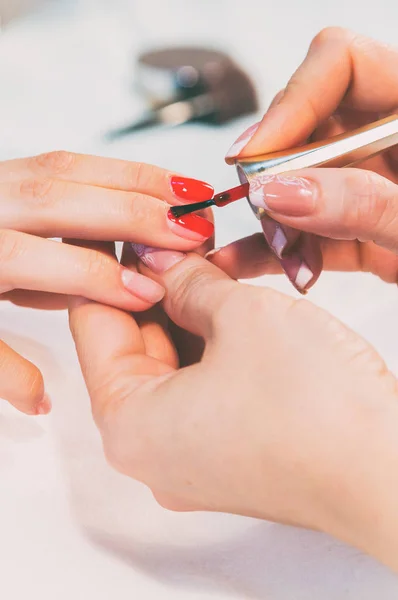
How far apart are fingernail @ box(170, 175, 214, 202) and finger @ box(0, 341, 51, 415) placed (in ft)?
0.72

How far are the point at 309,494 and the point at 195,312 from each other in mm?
164

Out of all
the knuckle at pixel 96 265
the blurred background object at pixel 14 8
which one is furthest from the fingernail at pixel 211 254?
the blurred background object at pixel 14 8

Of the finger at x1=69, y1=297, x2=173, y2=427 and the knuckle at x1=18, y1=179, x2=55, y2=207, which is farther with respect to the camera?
the knuckle at x1=18, y1=179, x2=55, y2=207

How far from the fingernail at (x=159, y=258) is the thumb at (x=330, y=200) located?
10 centimetres

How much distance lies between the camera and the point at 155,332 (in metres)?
0.55

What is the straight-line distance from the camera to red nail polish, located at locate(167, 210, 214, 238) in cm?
53

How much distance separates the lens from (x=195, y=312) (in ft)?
1.51

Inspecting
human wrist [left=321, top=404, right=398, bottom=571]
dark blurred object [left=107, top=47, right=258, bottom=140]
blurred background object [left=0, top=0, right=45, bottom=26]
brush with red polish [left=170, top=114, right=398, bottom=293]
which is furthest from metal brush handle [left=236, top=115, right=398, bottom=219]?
blurred background object [left=0, top=0, right=45, bottom=26]

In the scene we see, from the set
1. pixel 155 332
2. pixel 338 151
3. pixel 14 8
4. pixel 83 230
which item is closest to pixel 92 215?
pixel 83 230

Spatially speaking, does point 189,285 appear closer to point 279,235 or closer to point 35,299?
point 279,235

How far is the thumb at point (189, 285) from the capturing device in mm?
445

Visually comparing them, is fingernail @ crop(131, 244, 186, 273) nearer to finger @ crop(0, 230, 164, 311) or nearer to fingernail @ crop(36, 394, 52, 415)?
finger @ crop(0, 230, 164, 311)

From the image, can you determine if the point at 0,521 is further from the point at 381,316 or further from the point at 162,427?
the point at 381,316

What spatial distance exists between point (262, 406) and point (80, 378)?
315mm
